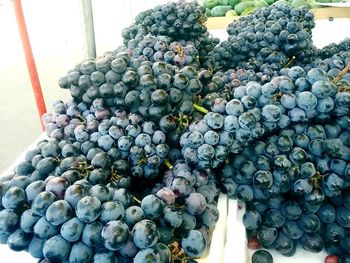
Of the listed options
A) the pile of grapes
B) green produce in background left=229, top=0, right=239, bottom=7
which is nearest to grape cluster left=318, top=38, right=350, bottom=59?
the pile of grapes

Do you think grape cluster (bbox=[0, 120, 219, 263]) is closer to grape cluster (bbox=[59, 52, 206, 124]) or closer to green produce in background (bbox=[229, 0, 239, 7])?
grape cluster (bbox=[59, 52, 206, 124])

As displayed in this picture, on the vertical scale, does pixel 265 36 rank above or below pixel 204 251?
above

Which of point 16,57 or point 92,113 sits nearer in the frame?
point 92,113

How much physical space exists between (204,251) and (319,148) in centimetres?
36

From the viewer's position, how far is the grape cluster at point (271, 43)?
128 cm

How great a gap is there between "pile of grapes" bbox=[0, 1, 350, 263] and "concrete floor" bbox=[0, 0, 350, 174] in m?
1.91

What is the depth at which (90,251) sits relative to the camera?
1.93 ft

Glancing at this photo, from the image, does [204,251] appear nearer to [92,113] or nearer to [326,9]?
[92,113]

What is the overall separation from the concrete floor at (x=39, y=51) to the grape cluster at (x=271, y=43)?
3.99 feet

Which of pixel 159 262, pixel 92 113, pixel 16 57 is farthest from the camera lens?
pixel 16 57

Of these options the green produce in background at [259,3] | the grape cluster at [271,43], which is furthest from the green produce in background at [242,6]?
the grape cluster at [271,43]

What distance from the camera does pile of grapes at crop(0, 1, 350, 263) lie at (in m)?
0.60

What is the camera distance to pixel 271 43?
4.35ft

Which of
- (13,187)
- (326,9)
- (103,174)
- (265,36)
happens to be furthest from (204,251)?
(326,9)
